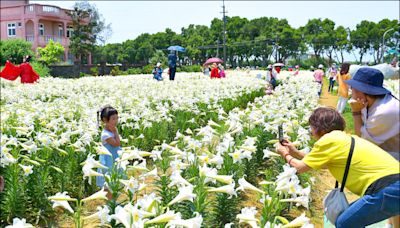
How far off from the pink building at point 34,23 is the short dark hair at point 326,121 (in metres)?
44.4

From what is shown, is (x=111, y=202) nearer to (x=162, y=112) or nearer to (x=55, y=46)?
(x=162, y=112)

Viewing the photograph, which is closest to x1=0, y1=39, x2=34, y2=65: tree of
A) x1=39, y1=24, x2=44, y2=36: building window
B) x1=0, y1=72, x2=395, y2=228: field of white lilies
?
x1=39, y1=24, x2=44, y2=36: building window

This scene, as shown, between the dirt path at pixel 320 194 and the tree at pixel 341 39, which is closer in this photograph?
the dirt path at pixel 320 194

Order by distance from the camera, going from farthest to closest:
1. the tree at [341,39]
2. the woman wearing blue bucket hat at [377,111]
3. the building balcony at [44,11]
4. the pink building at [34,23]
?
the tree at [341,39] → the pink building at [34,23] → the building balcony at [44,11] → the woman wearing blue bucket hat at [377,111]

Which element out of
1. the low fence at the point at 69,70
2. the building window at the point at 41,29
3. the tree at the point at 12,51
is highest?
the building window at the point at 41,29

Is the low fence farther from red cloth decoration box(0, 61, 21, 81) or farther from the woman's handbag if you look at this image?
the woman's handbag

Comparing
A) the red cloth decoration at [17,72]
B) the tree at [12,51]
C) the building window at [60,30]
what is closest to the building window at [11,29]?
the building window at [60,30]

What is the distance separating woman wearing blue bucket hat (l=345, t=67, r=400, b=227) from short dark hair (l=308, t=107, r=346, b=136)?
1.26 feet

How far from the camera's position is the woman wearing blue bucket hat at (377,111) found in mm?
3059

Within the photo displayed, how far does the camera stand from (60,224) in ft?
14.8

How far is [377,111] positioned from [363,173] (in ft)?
2.10

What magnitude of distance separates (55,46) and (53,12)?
10447mm

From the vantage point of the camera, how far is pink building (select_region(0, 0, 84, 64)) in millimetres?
43406

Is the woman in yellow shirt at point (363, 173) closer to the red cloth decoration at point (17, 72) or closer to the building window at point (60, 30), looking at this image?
the red cloth decoration at point (17, 72)
